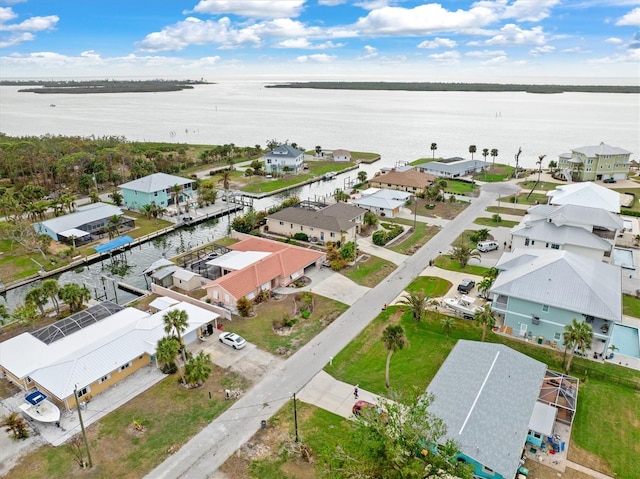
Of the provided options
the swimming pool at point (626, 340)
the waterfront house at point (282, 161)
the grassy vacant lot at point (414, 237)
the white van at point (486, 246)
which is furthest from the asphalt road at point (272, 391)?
the waterfront house at point (282, 161)

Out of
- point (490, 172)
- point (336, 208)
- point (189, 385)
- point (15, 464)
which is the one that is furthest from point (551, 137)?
point (15, 464)

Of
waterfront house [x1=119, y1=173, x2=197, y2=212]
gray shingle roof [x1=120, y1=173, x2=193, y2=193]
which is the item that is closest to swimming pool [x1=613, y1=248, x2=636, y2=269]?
waterfront house [x1=119, y1=173, x2=197, y2=212]

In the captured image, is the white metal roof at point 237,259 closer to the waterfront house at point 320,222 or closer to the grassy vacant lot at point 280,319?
the grassy vacant lot at point 280,319

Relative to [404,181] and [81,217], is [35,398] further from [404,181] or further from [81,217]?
[404,181]

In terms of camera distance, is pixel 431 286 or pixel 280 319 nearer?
pixel 280 319

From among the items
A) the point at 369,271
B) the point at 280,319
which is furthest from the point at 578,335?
the point at 280,319

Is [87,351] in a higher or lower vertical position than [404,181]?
lower
